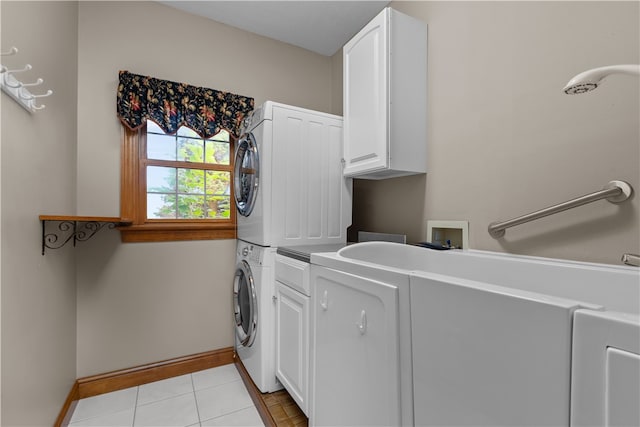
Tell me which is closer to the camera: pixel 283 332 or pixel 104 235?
pixel 283 332

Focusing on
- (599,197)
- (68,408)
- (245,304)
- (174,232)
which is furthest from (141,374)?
(599,197)

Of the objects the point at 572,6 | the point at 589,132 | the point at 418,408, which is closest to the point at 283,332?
the point at 418,408

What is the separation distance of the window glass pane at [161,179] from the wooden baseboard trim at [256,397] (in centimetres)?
143

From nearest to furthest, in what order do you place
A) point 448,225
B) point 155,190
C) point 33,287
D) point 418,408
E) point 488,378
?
1. point 488,378
2. point 418,408
3. point 33,287
4. point 448,225
5. point 155,190

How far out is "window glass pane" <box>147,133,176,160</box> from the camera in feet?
7.36

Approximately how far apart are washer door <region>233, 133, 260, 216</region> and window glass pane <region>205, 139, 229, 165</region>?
0.62 ft

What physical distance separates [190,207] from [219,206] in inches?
8.8

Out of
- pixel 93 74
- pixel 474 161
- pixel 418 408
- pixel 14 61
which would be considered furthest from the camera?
pixel 93 74

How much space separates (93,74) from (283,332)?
211cm

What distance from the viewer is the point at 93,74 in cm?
204

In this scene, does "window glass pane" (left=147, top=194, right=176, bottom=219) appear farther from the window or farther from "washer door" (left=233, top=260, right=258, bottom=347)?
"washer door" (left=233, top=260, right=258, bottom=347)

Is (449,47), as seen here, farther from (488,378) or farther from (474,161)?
(488,378)

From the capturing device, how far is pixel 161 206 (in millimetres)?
2295

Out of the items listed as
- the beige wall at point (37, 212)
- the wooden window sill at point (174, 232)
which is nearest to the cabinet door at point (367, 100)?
the wooden window sill at point (174, 232)
